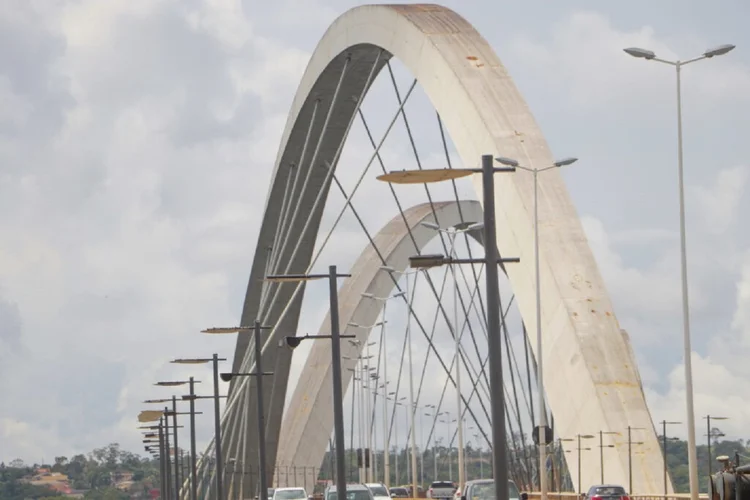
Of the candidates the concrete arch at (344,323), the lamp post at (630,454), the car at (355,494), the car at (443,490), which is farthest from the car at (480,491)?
the concrete arch at (344,323)

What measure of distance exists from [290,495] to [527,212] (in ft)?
50.8

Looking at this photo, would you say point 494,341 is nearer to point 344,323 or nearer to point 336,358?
point 336,358

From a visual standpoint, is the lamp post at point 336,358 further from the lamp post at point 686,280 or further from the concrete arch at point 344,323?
the concrete arch at point 344,323

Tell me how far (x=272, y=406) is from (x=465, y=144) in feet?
128

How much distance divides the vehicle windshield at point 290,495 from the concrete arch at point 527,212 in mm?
9498

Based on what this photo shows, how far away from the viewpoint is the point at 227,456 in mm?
95312

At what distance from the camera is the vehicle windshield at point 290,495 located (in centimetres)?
5891

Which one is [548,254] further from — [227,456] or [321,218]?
[227,456]

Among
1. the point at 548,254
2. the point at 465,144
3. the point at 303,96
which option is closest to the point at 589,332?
the point at 548,254

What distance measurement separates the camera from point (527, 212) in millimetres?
49688

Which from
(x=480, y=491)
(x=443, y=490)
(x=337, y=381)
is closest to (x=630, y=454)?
(x=480, y=491)

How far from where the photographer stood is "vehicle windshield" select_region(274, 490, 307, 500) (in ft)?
193

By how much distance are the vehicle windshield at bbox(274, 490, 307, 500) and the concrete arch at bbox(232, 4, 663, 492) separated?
9498 mm

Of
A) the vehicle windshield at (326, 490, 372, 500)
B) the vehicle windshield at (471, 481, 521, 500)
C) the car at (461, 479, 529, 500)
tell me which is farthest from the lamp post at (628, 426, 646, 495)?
the vehicle windshield at (326, 490, 372, 500)
